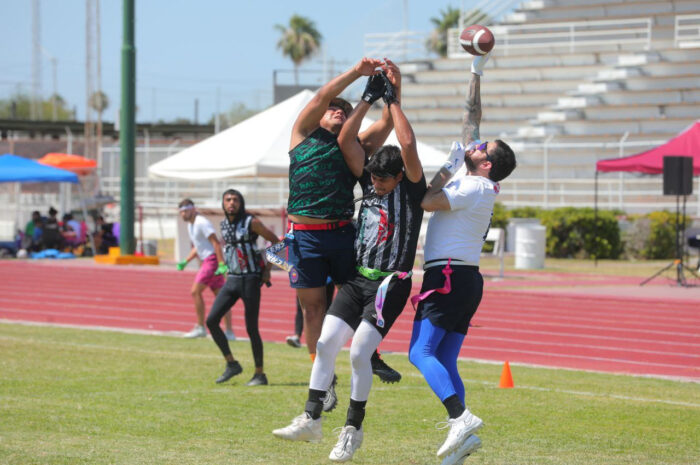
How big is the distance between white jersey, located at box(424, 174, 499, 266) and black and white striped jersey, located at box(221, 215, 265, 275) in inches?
178

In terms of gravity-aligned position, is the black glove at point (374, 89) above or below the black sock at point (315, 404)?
above

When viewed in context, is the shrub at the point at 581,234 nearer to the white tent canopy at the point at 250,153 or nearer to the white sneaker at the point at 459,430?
the white tent canopy at the point at 250,153

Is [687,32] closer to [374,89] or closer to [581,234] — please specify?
[581,234]

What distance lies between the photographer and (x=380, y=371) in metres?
7.12

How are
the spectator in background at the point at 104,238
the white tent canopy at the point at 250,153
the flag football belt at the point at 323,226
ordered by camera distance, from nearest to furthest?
the flag football belt at the point at 323,226 → the white tent canopy at the point at 250,153 → the spectator in background at the point at 104,238

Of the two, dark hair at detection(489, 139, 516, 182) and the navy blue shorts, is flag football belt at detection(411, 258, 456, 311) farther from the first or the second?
dark hair at detection(489, 139, 516, 182)

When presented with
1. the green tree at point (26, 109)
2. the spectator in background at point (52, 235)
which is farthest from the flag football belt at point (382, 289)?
the green tree at point (26, 109)

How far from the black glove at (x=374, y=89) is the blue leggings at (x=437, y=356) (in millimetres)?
1354

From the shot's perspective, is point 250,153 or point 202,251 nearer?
point 202,251

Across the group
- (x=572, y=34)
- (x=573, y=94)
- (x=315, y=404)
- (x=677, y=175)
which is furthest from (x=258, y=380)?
(x=572, y=34)

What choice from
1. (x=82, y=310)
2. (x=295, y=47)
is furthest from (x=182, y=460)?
(x=295, y=47)

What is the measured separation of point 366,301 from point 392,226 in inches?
19.1

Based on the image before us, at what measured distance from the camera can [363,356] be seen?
21.9 ft

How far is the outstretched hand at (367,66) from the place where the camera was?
6.68m
